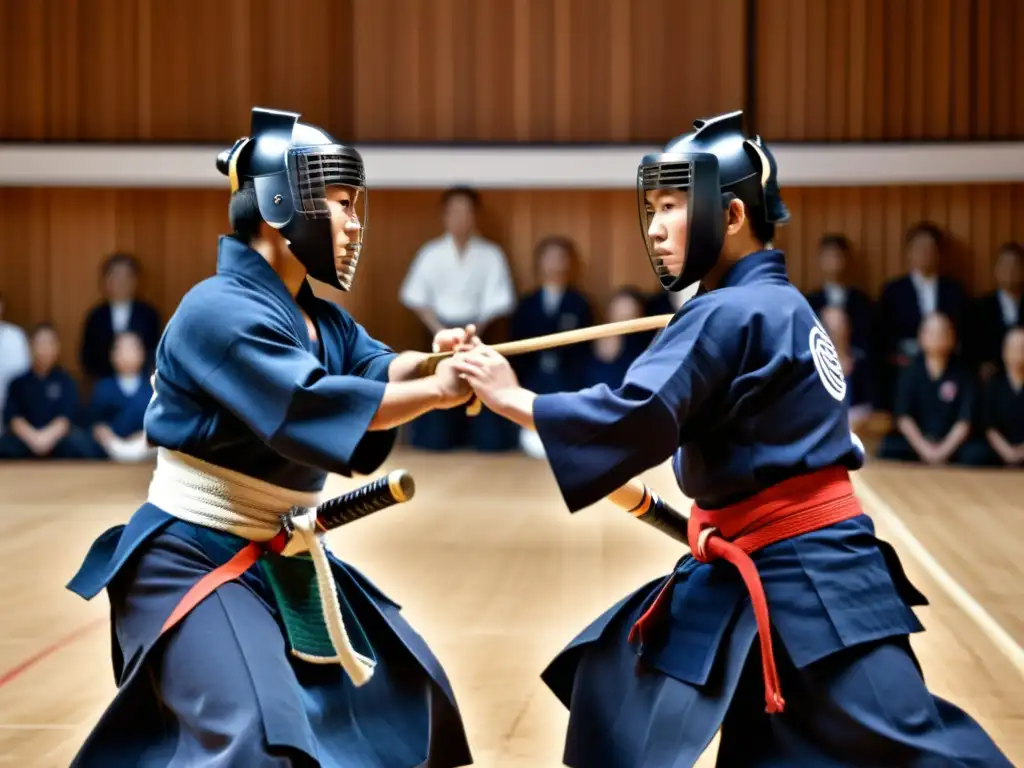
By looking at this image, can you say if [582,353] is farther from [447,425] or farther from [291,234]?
[291,234]

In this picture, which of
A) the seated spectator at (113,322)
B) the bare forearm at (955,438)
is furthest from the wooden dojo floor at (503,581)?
the seated spectator at (113,322)

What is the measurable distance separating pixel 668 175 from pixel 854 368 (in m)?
6.13

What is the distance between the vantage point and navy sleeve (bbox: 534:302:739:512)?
206cm

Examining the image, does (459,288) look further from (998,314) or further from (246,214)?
(246,214)

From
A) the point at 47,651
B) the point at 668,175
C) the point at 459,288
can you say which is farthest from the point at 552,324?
the point at 668,175

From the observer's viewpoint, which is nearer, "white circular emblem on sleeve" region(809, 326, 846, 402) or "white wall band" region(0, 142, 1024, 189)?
"white circular emblem on sleeve" region(809, 326, 846, 402)

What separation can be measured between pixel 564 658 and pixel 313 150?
40.1 inches

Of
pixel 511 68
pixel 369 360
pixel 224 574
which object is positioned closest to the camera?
pixel 224 574

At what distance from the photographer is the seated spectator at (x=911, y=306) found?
8375mm

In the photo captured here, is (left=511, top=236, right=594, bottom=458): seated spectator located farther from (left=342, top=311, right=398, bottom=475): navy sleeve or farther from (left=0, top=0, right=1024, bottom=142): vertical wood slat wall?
(left=342, top=311, right=398, bottom=475): navy sleeve

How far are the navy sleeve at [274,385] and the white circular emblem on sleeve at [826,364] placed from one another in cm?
72

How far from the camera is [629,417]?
2.06 m

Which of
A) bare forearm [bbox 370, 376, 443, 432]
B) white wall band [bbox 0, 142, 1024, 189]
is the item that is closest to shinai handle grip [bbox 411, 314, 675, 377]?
bare forearm [bbox 370, 376, 443, 432]

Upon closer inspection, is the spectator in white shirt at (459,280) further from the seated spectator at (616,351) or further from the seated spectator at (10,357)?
the seated spectator at (10,357)
